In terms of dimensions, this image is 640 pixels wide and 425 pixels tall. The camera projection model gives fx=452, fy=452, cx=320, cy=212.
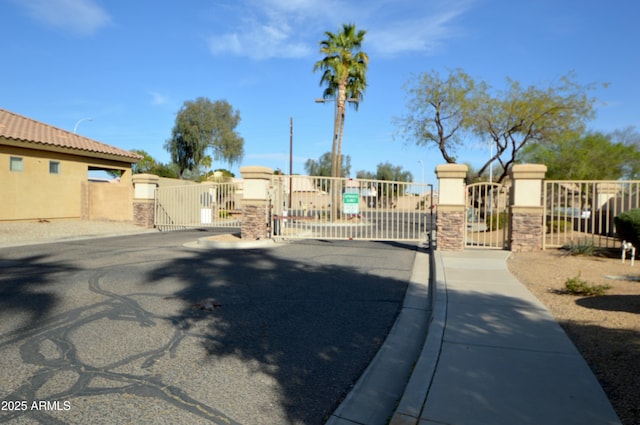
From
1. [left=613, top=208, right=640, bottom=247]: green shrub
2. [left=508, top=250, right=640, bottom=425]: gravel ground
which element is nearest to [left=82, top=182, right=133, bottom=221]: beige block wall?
[left=508, top=250, right=640, bottom=425]: gravel ground

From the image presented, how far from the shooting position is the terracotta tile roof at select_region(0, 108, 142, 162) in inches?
789

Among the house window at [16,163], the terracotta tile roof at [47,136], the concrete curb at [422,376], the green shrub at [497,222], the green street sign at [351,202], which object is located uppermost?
the terracotta tile roof at [47,136]

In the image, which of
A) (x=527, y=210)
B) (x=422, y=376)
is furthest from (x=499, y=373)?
(x=527, y=210)

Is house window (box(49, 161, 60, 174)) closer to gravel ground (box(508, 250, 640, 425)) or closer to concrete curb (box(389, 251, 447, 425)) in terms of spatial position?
gravel ground (box(508, 250, 640, 425))

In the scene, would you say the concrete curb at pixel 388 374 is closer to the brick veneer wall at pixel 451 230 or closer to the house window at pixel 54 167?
the brick veneer wall at pixel 451 230

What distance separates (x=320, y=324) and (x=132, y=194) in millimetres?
18728

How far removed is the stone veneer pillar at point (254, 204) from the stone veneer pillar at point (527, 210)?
8428 mm

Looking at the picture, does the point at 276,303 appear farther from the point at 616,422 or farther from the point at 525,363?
the point at 616,422

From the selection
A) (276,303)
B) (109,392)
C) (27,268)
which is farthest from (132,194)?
(109,392)

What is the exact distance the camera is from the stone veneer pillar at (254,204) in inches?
645

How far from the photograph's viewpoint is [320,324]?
6219 mm

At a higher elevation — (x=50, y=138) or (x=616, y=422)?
(x=50, y=138)

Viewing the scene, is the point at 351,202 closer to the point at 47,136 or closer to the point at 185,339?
the point at 185,339

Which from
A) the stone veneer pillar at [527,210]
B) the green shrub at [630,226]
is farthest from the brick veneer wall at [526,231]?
the green shrub at [630,226]
